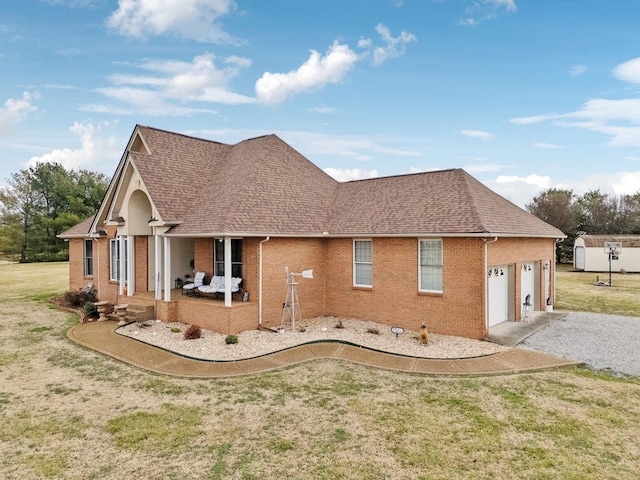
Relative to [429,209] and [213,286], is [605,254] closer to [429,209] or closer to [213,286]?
[429,209]

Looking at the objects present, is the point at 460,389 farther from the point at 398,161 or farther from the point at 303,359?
the point at 398,161

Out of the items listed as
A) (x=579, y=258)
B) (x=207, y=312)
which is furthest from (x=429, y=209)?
(x=579, y=258)

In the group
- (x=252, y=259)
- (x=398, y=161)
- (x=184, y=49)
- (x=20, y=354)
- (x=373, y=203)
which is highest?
(x=184, y=49)

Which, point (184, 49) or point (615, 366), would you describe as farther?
point (184, 49)

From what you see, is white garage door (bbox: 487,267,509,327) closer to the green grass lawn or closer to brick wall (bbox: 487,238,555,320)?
brick wall (bbox: 487,238,555,320)

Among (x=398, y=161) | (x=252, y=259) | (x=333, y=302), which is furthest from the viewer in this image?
(x=398, y=161)

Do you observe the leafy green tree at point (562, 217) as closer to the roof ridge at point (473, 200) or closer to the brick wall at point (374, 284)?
the brick wall at point (374, 284)

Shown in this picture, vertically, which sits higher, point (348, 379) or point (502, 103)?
point (502, 103)

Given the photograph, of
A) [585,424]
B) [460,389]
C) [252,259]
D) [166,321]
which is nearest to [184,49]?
[252,259]

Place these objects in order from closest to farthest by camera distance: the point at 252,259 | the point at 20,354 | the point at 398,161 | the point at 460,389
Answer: the point at 460,389 → the point at 20,354 → the point at 252,259 → the point at 398,161
